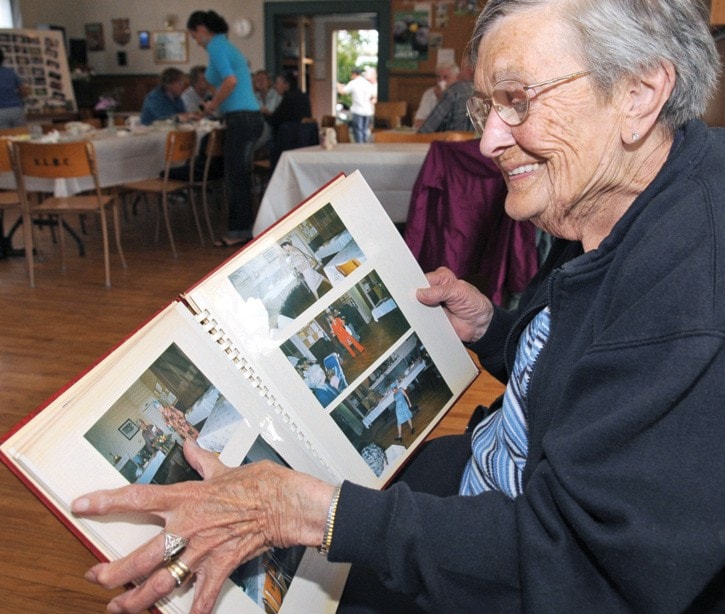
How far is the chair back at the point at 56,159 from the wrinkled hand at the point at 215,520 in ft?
12.3

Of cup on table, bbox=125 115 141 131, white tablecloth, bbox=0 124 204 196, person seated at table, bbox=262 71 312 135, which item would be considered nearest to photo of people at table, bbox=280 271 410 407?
white tablecloth, bbox=0 124 204 196

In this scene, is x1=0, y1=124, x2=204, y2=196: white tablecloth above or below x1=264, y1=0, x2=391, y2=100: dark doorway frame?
below

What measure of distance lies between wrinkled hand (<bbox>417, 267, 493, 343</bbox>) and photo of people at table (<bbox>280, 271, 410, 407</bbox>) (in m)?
0.08

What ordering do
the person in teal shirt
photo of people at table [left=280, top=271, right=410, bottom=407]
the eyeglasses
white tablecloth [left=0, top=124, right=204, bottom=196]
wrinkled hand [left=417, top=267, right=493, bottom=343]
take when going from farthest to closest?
the person in teal shirt, white tablecloth [left=0, top=124, right=204, bottom=196], wrinkled hand [left=417, top=267, right=493, bottom=343], photo of people at table [left=280, top=271, right=410, bottom=407], the eyeglasses

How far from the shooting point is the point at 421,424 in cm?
105

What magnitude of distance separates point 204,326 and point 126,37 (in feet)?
39.8

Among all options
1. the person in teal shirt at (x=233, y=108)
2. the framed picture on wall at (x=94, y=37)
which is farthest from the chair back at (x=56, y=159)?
the framed picture on wall at (x=94, y=37)

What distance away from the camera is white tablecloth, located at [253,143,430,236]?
12.6 feet

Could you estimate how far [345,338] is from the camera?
0.96m

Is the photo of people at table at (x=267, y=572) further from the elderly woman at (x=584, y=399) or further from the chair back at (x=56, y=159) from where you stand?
the chair back at (x=56, y=159)

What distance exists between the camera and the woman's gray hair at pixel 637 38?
75 centimetres

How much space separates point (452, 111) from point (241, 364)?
4561 mm

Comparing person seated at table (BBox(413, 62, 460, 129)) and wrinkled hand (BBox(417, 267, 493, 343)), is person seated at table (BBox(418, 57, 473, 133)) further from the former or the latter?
wrinkled hand (BBox(417, 267, 493, 343))

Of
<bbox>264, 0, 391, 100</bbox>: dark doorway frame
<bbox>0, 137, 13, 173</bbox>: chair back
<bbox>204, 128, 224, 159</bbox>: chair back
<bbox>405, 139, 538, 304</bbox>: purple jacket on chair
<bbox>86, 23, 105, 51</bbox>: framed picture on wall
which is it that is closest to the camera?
<bbox>405, 139, 538, 304</bbox>: purple jacket on chair
